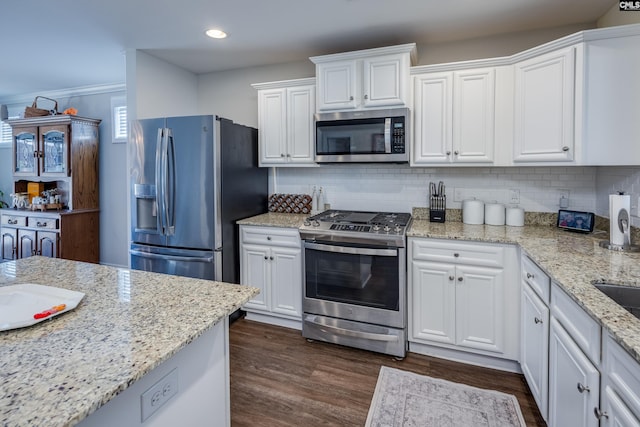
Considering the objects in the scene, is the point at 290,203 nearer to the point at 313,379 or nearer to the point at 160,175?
the point at 160,175

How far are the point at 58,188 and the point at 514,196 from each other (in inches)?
225

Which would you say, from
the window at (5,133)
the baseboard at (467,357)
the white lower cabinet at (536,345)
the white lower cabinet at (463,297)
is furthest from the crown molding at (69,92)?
the white lower cabinet at (536,345)

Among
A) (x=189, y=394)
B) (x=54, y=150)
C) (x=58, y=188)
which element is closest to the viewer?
(x=189, y=394)

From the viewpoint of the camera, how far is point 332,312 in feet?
8.97

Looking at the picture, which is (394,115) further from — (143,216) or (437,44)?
(143,216)

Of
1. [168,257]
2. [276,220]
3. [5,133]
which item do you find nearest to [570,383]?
[276,220]

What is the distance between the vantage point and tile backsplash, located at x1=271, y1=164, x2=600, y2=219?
273 cm

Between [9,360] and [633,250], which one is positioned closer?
[9,360]

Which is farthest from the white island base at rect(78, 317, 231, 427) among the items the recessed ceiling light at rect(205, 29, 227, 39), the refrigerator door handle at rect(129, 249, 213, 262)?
the recessed ceiling light at rect(205, 29, 227, 39)

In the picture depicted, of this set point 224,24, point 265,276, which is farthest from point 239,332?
point 224,24

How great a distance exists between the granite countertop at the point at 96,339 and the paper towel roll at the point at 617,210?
2.00 meters

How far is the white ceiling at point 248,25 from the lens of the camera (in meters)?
2.42

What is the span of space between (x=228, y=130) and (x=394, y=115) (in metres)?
1.43

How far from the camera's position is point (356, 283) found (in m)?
2.66
